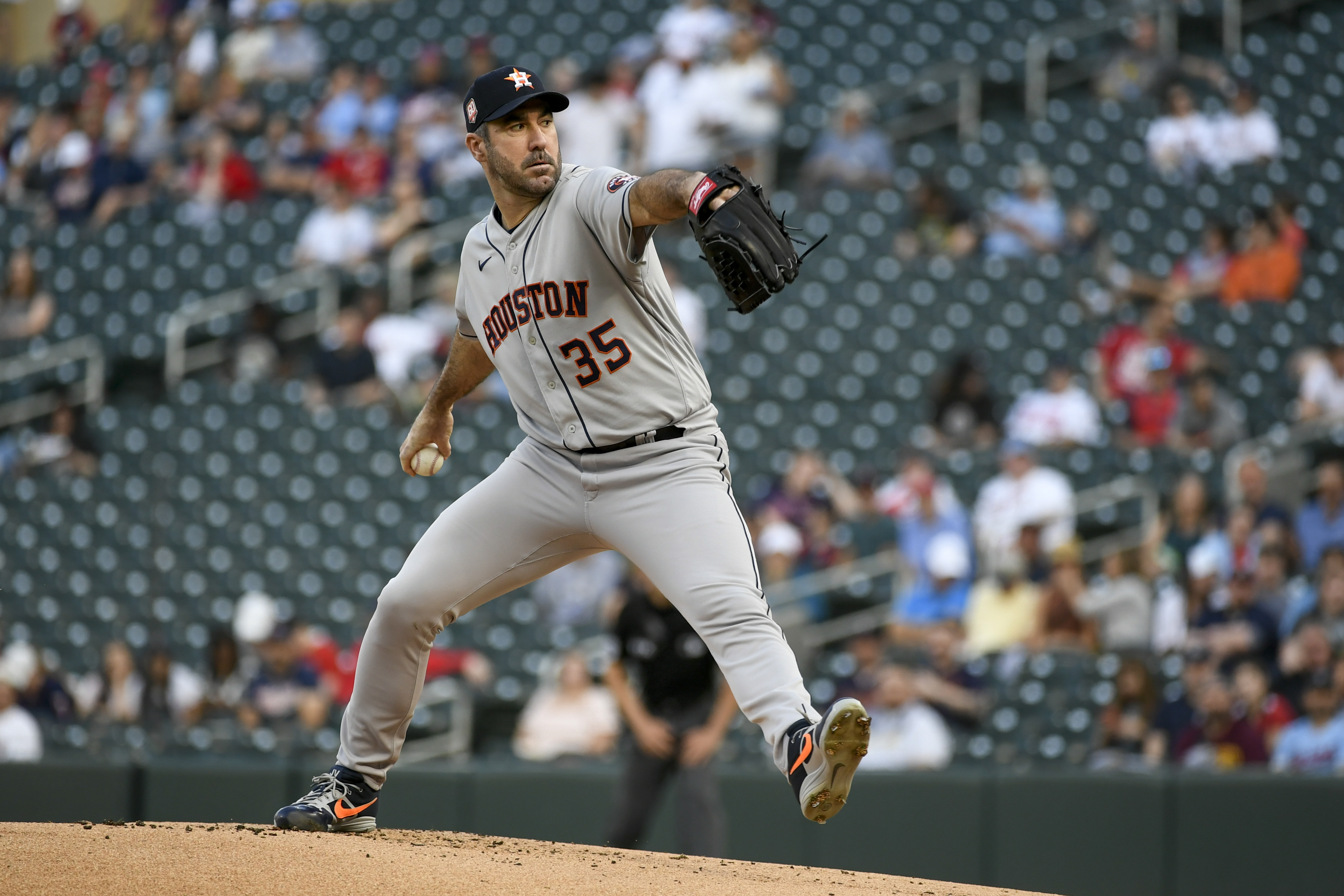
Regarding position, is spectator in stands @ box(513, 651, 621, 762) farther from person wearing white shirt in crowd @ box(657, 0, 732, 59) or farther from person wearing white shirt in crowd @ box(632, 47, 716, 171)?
person wearing white shirt in crowd @ box(657, 0, 732, 59)

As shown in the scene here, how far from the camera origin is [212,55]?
13133mm

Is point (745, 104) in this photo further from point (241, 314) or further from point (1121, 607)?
point (1121, 607)

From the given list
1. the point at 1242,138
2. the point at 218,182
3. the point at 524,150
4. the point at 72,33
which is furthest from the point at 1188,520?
the point at 72,33

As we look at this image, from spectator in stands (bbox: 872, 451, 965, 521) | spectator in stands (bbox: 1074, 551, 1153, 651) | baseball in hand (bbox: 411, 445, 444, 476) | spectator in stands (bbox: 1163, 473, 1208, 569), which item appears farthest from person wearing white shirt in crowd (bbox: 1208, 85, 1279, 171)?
baseball in hand (bbox: 411, 445, 444, 476)

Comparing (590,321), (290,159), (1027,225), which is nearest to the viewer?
(590,321)

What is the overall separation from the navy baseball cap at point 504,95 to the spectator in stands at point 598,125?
7.62 metres

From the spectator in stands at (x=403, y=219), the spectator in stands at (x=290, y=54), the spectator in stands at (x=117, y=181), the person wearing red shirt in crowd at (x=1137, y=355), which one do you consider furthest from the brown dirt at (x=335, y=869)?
the spectator in stands at (x=290, y=54)

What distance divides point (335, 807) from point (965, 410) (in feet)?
21.3

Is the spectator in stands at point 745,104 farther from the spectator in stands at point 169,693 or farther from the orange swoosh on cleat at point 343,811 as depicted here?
the orange swoosh on cleat at point 343,811

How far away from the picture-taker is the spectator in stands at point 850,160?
1093cm

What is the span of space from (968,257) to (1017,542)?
2.84 metres

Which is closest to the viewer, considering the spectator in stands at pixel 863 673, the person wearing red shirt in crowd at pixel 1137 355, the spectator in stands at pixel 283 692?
the spectator in stands at pixel 863 673

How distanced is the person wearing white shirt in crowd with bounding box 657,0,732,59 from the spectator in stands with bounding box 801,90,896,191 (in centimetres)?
118

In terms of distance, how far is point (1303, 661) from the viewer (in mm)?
6656
